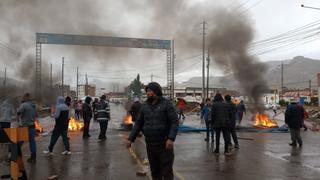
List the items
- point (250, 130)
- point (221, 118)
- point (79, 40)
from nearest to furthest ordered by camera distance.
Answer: point (221, 118) < point (250, 130) < point (79, 40)

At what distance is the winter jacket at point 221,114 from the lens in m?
12.4

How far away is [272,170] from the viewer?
953cm

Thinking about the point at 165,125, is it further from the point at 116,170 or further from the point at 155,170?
the point at 116,170

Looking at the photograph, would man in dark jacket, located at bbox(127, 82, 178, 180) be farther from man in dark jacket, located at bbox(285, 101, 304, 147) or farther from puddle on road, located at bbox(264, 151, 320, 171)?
man in dark jacket, located at bbox(285, 101, 304, 147)

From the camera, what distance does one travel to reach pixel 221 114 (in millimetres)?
12500

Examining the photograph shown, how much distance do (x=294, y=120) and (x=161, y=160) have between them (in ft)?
30.1

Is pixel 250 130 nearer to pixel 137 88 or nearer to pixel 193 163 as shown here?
pixel 193 163

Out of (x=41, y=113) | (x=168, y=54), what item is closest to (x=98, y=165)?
(x=168, y=54)

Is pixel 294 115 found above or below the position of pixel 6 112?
below

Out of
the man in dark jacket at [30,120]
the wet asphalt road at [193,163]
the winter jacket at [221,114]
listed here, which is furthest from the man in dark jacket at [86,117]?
the winter jacket at [221,114]

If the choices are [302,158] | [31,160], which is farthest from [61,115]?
[302,158]

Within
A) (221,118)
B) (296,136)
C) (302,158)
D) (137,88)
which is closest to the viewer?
(302,158)

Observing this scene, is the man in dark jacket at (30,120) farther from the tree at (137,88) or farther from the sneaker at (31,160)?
the tree at (137,88)

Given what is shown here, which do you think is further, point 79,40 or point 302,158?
point 79,40
